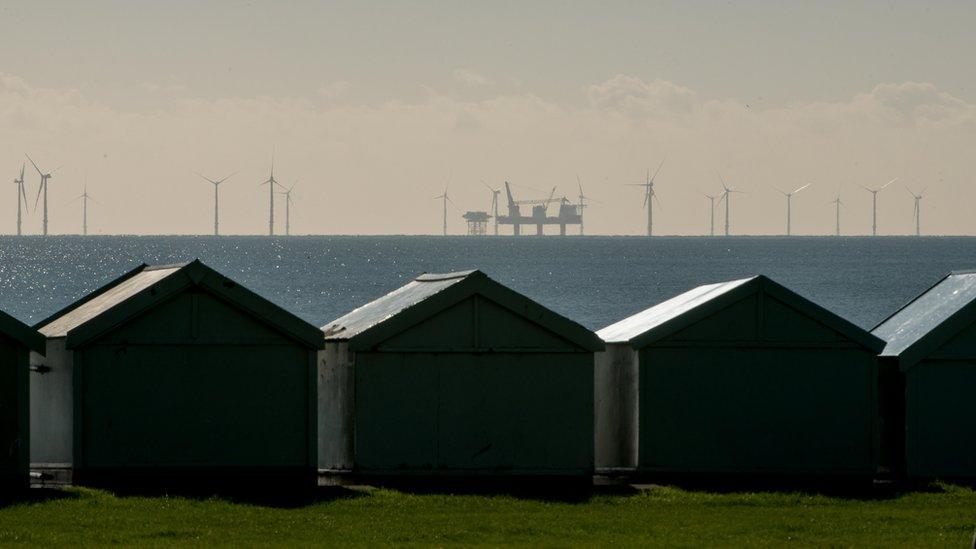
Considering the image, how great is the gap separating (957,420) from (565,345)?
6.71m

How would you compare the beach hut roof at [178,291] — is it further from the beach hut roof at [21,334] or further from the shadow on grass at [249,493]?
the shadow on grass at [249,493]

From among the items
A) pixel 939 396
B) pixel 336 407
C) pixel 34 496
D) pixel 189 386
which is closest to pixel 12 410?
pixel 34 496

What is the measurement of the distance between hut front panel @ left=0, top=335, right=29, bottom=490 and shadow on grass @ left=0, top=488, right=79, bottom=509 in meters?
0.30

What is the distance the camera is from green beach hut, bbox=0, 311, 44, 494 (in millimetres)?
29812

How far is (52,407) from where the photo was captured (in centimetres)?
3173

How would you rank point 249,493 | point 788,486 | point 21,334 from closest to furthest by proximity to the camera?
1. point 21,334
2. point 249,493
3. point 788,486

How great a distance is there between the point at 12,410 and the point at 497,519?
773cm

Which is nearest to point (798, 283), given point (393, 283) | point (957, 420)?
point (393, 283)

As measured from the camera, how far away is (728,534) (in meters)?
26.7

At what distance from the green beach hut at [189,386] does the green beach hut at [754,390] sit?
Result: 560 centimetres

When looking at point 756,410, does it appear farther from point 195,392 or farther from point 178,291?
point 178,291

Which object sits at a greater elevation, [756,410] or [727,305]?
[727,305]

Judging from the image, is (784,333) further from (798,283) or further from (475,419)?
(798,283)

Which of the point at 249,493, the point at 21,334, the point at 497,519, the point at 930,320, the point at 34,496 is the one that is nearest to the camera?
the point at 497,519
